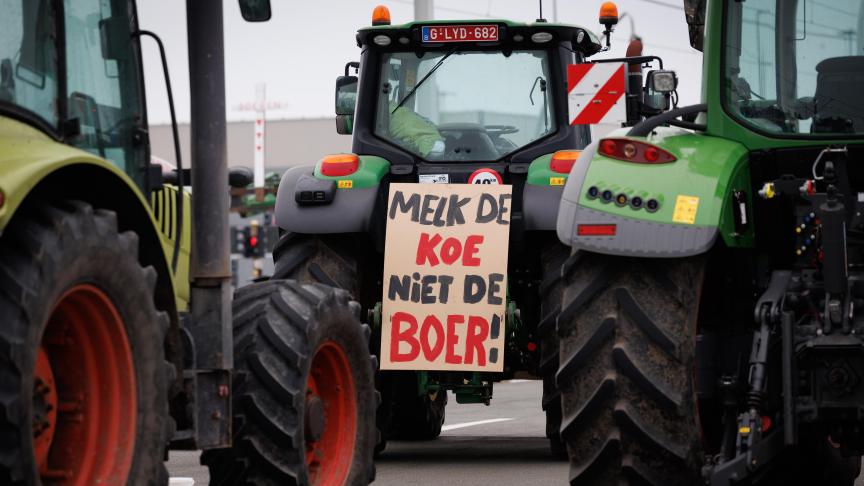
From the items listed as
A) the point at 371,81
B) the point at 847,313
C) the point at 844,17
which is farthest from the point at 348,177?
the point at 847,313

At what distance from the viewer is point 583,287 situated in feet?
22.6

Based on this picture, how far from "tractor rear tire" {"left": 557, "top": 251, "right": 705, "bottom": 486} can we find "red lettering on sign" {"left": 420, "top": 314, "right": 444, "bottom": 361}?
13.1 ft

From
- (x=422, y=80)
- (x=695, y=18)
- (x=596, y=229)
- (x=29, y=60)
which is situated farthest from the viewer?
(x=422, y=80)

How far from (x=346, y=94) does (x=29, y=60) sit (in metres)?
6.35

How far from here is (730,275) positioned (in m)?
7.34

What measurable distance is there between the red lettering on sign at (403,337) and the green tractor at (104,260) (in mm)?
3380

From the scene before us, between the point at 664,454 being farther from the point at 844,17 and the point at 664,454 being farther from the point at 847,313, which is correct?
the point at 844,17

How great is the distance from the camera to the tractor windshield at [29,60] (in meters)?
5.65

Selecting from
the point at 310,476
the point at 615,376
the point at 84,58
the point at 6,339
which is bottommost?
the point at 310,476

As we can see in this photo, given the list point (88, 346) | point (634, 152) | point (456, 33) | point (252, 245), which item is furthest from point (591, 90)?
point (252, 245)

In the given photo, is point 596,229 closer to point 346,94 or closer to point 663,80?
point 663,80

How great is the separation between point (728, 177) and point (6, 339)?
3191 mm

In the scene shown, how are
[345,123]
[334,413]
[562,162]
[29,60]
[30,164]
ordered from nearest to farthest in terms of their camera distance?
[30,164], [29,60], [334,413], [562,162], [345,123]

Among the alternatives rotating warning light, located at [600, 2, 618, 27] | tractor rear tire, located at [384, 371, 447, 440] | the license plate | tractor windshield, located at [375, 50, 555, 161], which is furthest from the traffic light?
rotating warning light, located at [600, 2, 618, 27]
